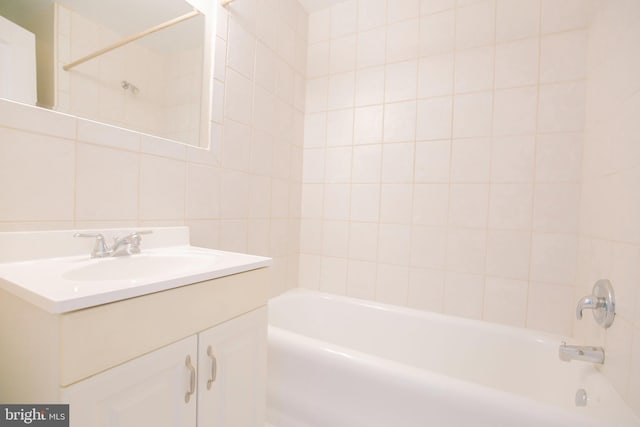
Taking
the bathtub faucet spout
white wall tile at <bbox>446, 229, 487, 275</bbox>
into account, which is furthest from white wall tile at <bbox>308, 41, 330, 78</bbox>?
A: the bathtub faucet spout

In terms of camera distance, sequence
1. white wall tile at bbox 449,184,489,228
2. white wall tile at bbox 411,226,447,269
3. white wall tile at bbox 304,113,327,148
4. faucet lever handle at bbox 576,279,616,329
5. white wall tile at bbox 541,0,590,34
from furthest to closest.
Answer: white wall tile at bbox 304,113,327,148 → white wall tile at bbox 411,226,447,269 → white wall tile at bbox 449,184,489,228 → white wall tile at bbox 541,0,590,34 → faucet lever handle at bbox 576,279,616,329

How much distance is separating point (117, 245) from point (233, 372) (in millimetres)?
543

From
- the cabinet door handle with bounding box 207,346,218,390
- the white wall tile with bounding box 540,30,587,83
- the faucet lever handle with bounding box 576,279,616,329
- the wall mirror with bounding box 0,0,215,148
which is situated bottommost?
the cabinet door handle with bounding box 207,346,218,390

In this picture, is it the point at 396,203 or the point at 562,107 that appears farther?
the point at 396,203

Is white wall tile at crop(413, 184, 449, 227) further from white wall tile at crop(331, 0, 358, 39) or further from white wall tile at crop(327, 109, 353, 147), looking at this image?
white wall tile at crop(331, 0, 358, 39)

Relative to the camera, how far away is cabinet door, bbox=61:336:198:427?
0.47 meters

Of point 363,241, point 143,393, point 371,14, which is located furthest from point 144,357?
point 371,14

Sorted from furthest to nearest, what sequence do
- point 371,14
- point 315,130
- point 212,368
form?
1. point 315,130
2. point 371,14
3. point 212,368

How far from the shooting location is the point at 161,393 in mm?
593

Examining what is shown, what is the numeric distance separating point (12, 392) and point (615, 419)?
4.79ft

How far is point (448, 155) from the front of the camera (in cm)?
155

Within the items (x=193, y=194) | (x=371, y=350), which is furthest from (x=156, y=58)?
(x=371, y=350)

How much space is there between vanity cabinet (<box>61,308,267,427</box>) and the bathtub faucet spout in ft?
3.74

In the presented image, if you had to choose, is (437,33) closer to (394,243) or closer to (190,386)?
(394,243)
